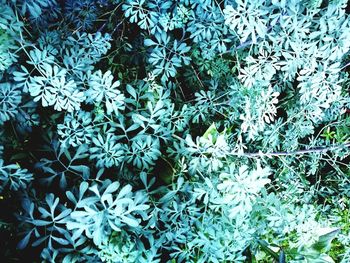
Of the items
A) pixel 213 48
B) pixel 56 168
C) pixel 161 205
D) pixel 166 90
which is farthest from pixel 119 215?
pixel 213 48

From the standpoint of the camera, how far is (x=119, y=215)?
91 cm

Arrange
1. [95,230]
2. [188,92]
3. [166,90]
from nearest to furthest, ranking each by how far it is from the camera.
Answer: [95,230] → [166,90] → [188,92]

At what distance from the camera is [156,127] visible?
114cm

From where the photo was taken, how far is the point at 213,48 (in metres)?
1.21

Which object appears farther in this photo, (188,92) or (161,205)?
(188,92)

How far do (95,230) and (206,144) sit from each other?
0.40 metres

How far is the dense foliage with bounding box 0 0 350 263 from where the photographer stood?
1.01 meters

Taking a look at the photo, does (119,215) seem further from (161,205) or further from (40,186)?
(40,186)

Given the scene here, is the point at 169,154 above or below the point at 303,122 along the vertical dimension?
above

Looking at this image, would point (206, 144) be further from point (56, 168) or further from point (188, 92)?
point (56, 168)

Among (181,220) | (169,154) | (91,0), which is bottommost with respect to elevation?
(181,220)

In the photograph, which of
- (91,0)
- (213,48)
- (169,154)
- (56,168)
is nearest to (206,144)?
(169,154)

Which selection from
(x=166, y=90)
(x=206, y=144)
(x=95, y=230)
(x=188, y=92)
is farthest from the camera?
(x=188, y=92)

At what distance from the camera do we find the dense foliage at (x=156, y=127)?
1009mm
